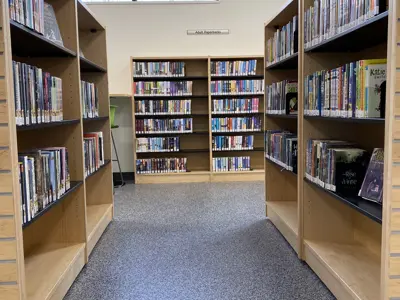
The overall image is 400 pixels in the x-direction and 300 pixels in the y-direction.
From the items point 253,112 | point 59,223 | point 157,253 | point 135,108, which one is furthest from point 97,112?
point 253,112

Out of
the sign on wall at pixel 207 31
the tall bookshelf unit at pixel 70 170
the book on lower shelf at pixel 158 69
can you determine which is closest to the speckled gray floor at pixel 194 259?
the tall bookshelf unit at pixel 70 170

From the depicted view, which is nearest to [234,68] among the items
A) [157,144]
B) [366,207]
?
[157,144]

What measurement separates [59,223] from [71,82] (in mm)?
933

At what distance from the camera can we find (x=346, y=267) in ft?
6.66

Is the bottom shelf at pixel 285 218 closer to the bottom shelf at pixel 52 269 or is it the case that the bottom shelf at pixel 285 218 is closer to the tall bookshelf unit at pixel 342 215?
the tall bookshelf unit at pixel 342 215

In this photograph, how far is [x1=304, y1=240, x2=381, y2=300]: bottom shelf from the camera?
5.84ft

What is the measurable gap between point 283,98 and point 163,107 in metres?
2.68

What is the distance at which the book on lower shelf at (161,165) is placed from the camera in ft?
17.7

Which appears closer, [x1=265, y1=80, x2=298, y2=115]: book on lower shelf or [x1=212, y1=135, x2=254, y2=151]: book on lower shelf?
[x1=265, y1=80, x2=298, y2=115]: book on lower shelf

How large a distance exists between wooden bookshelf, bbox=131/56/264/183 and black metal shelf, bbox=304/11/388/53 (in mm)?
3117

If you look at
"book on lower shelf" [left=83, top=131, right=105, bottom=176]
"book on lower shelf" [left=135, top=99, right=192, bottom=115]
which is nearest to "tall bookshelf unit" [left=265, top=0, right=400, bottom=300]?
"book on lower shelf" [left=83, top=131, right=105, bottom=176]

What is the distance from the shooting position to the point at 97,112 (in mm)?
3354

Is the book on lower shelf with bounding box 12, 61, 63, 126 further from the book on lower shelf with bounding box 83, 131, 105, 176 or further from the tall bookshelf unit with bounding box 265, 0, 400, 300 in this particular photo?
the tall bookshelf unit with bounding box 265, 0, 400, 300

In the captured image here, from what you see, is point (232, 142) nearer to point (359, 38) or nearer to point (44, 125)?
point (359, 38)
